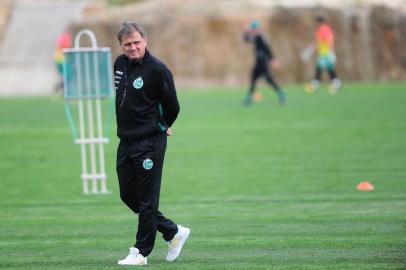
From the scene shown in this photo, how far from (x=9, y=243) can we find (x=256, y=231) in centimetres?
262

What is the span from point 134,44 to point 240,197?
5492 millimetres

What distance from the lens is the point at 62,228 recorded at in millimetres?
11562

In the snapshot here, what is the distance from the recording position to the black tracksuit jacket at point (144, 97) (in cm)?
897

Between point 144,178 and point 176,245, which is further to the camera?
point 176,245

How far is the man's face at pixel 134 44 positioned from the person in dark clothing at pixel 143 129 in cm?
1

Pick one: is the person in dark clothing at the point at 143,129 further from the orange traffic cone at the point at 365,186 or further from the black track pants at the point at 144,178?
the orange traffic cone at the point at 365,186

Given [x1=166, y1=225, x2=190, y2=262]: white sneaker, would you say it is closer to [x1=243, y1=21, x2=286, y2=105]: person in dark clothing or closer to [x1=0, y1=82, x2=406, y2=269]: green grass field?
[x1=0, y1=82, x2=406, y2=269]: green grass field

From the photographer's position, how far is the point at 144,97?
9000mm

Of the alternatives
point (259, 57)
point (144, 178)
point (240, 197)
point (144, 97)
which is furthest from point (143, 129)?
point (259, 57)

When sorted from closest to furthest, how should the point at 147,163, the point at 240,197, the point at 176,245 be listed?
the point at 147,163 → the point at 176,245 → the point at 240,197

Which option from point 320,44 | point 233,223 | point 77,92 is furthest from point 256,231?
point 320,44

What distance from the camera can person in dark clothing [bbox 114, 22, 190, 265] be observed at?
898 centimetres

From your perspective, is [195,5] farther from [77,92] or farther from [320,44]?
[77,92]

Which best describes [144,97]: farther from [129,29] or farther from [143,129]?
[129,29]
